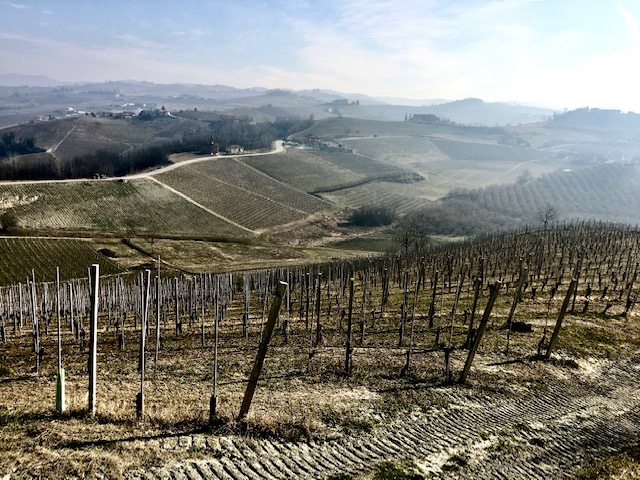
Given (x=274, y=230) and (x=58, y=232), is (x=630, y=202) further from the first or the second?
(x=58, y=232)

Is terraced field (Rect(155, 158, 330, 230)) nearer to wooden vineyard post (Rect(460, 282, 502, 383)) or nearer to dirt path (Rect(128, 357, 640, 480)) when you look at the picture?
wooden vineyard post (Rect(460, 282, 502, 383))

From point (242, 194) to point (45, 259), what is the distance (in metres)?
60.0

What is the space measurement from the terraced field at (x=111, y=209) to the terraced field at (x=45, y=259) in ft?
29.6

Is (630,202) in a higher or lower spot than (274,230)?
higher

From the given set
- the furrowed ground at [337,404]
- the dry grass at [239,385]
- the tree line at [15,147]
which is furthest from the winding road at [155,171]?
the tree line at [15,147]

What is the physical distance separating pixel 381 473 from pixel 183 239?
7699 cm

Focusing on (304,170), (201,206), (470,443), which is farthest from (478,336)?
(304,170)

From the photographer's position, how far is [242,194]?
115688mm

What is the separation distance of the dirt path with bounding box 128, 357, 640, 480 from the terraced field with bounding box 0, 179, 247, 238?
75692 mm

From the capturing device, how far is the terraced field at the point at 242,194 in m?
104

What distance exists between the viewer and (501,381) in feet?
57.6

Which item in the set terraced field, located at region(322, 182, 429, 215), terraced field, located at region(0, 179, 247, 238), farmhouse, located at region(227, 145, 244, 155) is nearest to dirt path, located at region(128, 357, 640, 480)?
terraced field, located at region(0, 179, 247, 238)

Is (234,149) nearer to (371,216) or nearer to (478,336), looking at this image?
(371,216)

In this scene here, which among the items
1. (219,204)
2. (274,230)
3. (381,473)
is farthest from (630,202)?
(381,473)
